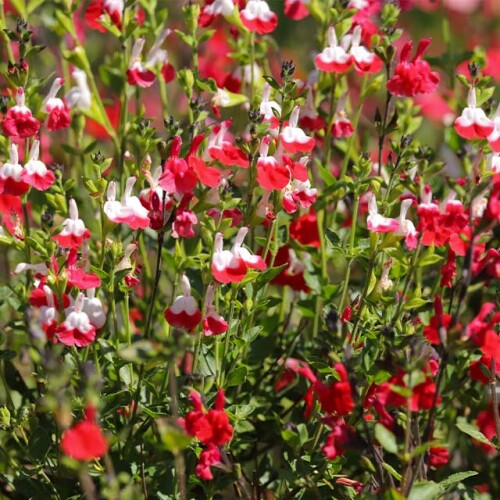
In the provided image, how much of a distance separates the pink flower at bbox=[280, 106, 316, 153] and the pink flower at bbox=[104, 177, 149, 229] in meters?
0.29

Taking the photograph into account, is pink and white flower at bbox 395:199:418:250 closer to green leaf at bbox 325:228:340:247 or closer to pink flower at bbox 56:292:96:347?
green leaf at bbox 325:228:340:247

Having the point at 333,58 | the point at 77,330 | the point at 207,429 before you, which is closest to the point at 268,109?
the point at 333,58

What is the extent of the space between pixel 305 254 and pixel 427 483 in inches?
28.9

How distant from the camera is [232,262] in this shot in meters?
1.59

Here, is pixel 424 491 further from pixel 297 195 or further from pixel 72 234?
pixel 72 234

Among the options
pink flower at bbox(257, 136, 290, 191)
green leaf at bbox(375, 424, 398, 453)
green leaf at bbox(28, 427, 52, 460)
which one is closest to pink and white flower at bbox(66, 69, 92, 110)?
pink flower at bbox(257, 136, 290, 191)

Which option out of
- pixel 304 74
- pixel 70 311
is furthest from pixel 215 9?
pixel 304 74

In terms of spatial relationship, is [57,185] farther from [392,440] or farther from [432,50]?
[432,50]

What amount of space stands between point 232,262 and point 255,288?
0.22 m

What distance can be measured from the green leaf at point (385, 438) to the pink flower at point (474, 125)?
65 centimetres

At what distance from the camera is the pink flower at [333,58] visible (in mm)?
1868

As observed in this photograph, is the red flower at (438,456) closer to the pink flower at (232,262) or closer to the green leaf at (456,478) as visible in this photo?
the green leaf at (456,478)

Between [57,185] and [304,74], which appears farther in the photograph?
[304,74]

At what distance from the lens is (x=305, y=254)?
2.08 meters
